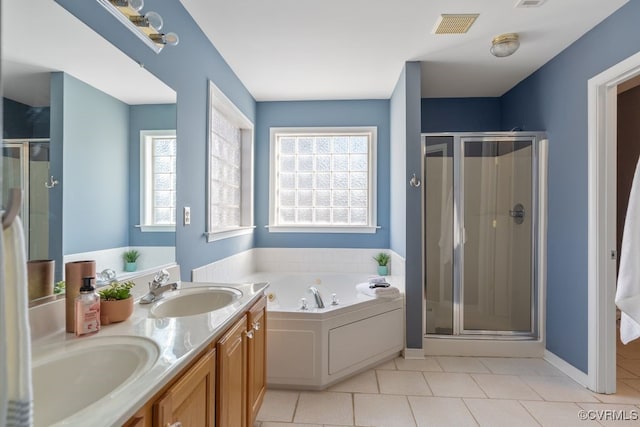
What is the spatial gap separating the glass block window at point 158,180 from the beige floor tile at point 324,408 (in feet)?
4.58

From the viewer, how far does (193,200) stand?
234cm

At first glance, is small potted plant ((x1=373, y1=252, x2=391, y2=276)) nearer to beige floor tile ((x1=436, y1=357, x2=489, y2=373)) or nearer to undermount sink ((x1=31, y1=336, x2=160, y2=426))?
beige floor tile ((x1=436, y1=357, x2=489, y2=373))

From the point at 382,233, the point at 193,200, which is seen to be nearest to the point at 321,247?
the point at 382,233

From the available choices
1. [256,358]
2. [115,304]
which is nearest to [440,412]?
[256,358]

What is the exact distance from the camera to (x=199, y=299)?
1.84 m

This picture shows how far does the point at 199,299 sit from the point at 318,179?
2.46m

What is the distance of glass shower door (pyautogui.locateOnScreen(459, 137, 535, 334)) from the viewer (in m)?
3.07

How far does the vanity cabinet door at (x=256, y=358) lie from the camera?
1718 millimetres

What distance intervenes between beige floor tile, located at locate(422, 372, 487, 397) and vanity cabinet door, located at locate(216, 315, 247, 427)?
4.76 ft

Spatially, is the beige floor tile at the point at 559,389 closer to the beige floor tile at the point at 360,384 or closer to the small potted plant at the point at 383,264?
the beige floor tile at the point at 360,384

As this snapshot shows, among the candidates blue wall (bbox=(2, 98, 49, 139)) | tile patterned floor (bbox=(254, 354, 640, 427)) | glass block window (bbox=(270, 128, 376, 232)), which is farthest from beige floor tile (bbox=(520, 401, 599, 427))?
blue wall (bbox=(2, 98, 49, 139))

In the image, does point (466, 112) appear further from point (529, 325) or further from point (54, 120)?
point (54, 120)

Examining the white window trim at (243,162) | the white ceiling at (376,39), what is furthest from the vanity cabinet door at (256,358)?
the white ceiling at (376,39)

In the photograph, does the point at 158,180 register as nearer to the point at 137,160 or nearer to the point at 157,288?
the point at 137,160
